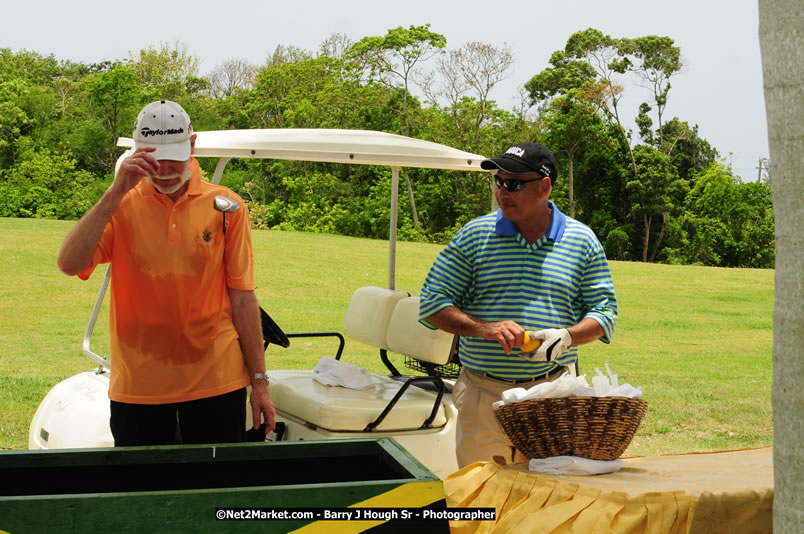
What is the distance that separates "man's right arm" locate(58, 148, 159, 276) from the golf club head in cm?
25

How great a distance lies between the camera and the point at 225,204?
3.27 m

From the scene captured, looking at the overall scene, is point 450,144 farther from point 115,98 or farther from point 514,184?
point 514,184

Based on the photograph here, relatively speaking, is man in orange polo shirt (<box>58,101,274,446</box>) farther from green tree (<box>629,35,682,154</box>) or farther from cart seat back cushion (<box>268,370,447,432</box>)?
green tree (<box>629,35,682,154</box>)

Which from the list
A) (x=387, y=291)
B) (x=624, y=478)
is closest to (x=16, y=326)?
(x=387, y=291)

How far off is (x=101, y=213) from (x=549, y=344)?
160 cm

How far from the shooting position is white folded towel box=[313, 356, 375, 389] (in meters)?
5.34

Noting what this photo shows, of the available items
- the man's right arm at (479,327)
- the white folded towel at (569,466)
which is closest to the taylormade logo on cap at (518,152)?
the man's right arm at (479,327)

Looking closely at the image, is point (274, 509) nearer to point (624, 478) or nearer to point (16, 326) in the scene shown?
point (624, 478)

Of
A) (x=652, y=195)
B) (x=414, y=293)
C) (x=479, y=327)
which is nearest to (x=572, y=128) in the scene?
(x=652, y=195)

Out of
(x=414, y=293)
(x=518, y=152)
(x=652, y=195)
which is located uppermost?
(x=652, y=195)

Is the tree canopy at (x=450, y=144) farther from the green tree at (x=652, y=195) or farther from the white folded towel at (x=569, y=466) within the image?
the white folded towel at (x=569, y=466)

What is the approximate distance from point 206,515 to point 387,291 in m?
4.03

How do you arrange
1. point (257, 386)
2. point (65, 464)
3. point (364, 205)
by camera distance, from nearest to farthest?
point (65, 464), point (257, 386), point (364, 205)

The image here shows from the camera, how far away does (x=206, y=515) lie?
72.2 inches
